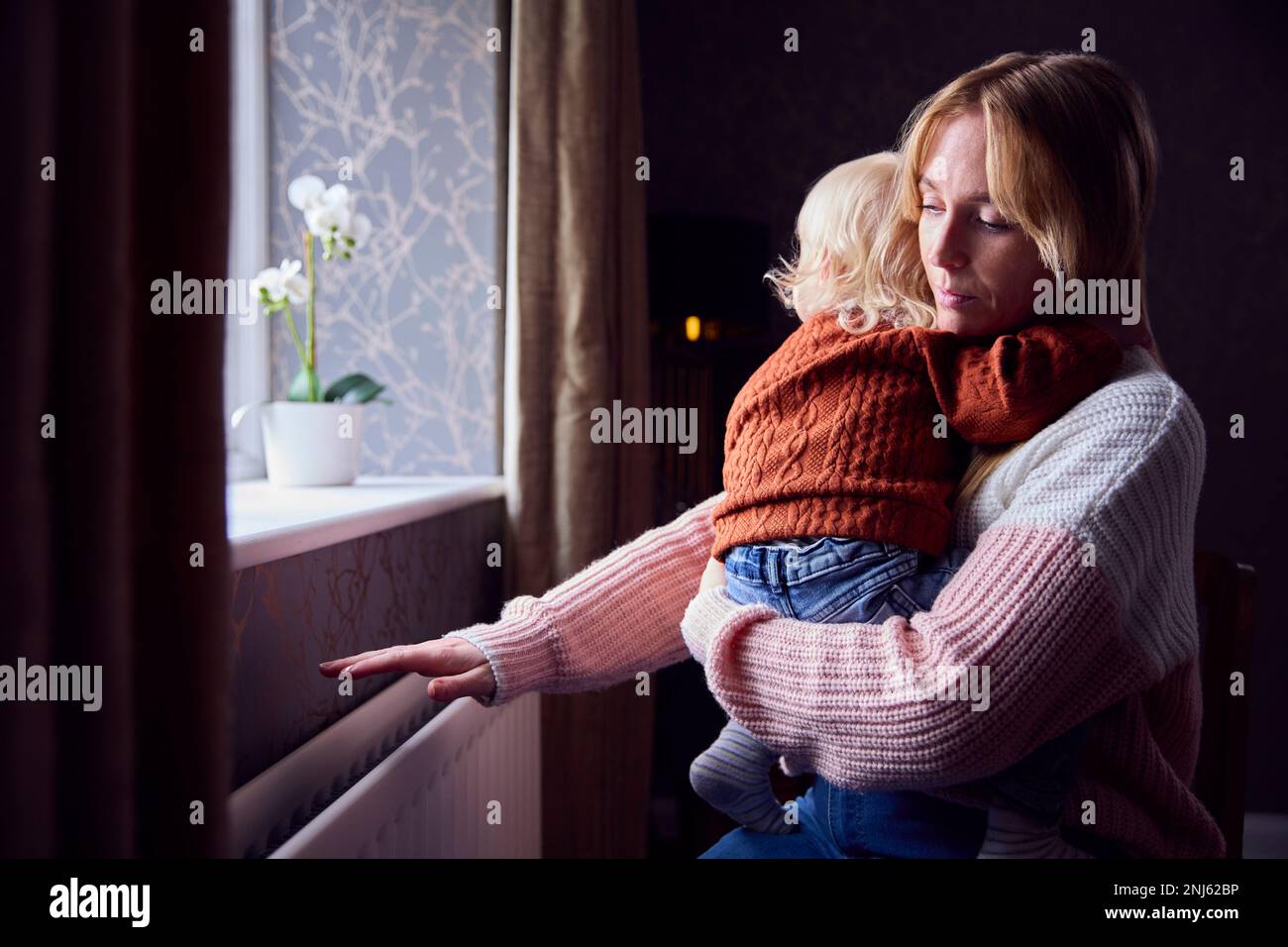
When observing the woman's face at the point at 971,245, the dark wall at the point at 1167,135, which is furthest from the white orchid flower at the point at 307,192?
the dark wall at the point at 1167,135

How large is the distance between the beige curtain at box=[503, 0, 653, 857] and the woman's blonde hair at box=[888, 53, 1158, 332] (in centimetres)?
101

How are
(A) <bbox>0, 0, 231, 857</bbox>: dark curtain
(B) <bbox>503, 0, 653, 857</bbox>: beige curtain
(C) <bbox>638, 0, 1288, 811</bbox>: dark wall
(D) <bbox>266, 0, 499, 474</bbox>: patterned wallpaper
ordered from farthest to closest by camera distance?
(C) <bbox>638, 0, 1288, 811</bbox>: dark wall, (D) <bbox>266, 0, 499, 474</bbox>: patterned wallpaper, (B) <bbox>503, 0, 653, 857</bbox>: beige curtain, (A) <bbox>0, 0, 231, 857</bbox>: dark curtain

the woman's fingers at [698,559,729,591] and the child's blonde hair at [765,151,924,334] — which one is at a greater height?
the child's blonde hair at [765,151,924,334]

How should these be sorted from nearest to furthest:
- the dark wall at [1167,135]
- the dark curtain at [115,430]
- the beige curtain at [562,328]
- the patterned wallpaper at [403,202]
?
1. the dark curtain at [115,430]
2. the beige curtain at [562,328]
3. the patterned wallpaper at [403,202]
4. the dark wall at [1167,135]

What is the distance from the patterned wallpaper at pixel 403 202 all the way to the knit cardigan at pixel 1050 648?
3.77 feet

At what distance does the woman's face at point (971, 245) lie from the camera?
807mm

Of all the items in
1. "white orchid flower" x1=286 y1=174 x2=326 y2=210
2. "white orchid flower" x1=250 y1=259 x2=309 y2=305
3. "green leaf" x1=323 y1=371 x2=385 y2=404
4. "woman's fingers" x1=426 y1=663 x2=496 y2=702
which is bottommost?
"woman's fingers" x1=426 y1=663 x2=496 y2=702

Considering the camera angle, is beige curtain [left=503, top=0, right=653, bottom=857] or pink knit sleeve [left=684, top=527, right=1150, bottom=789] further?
beige curtain [left=503, top=0, right=653, bottom=857]

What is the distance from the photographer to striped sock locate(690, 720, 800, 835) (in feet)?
3.15

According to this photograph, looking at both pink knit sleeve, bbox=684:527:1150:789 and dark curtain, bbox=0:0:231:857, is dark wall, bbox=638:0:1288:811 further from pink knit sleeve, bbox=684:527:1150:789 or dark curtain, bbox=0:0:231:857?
dark curtain, bbox=0:0:231:857

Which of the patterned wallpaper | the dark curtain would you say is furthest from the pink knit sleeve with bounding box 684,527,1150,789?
the patterned wallpaper

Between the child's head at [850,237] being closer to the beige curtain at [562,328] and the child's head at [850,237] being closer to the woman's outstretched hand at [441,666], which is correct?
the woman's outstretched hand at [441,666]
